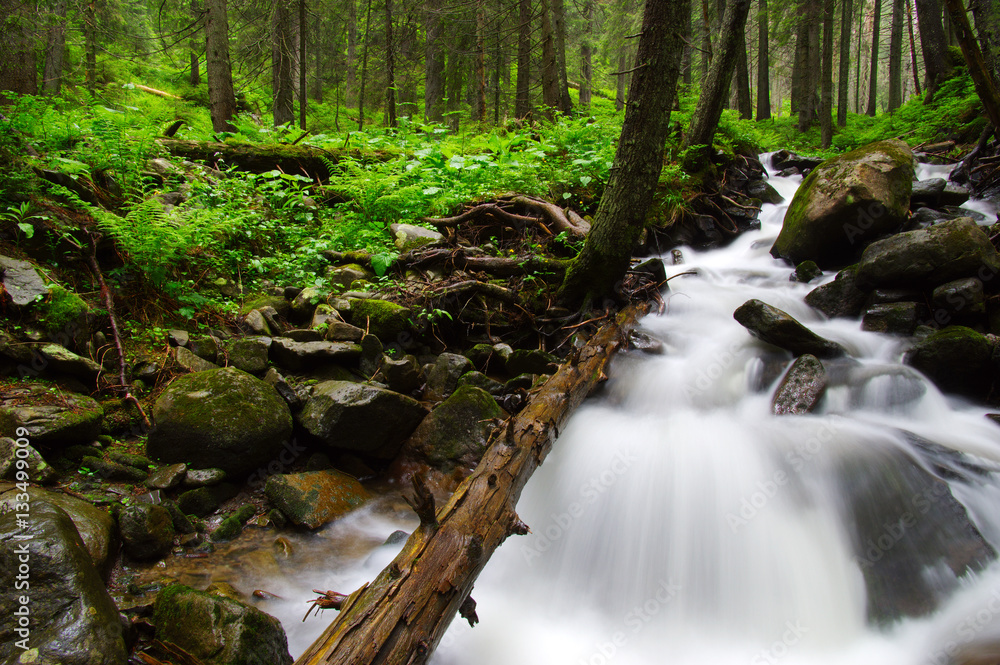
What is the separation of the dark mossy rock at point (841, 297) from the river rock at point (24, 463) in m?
7.62

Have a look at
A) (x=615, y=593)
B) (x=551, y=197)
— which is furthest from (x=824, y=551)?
(x=551, y=197)

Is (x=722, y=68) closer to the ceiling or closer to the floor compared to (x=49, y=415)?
closer to the ceiling

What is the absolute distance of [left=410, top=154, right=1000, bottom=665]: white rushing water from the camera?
9.75ft

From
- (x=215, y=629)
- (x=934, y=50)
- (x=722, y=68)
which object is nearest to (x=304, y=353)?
(x=215, y=629)

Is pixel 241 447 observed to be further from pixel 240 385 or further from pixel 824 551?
pixel 824 551

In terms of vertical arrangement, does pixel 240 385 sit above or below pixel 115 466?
above

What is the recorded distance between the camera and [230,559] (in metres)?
3.16

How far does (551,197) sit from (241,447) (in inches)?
218

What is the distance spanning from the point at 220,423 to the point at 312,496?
0.86m

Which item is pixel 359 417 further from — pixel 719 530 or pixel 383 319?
pixel 719 530

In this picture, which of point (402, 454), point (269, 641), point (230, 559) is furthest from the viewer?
point (402, 454)

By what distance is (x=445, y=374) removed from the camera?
513 cm

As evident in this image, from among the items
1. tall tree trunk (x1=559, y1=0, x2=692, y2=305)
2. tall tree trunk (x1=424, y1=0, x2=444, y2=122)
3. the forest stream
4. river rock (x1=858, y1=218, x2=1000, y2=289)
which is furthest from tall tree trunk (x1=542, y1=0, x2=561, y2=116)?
the forest stream

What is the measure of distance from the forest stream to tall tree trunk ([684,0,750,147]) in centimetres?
564
